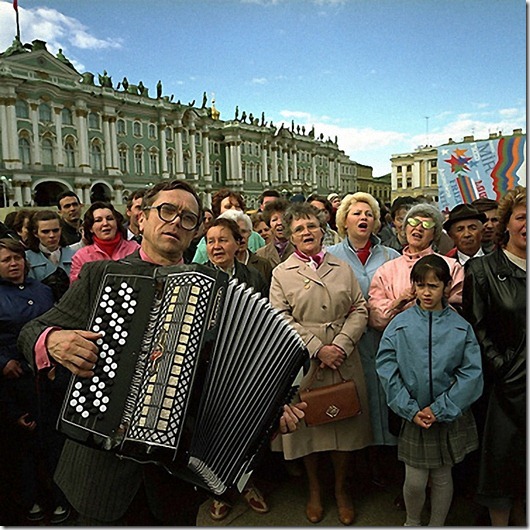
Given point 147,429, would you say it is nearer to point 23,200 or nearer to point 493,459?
point 493,459

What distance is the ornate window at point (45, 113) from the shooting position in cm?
3641

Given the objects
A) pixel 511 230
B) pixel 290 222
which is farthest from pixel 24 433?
pixel 511 230

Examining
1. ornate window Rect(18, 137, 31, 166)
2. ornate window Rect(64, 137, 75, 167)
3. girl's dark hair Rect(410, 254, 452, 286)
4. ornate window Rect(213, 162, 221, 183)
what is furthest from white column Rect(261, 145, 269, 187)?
girl's dark hair Rect(410, 254, 452, 286)

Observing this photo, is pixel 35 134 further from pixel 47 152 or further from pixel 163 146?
pixel 163 146

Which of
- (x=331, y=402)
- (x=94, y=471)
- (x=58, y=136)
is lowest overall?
(x=331, y=402)

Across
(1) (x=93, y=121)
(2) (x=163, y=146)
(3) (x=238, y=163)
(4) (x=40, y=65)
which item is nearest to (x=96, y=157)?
(1) (x=93, y=121)

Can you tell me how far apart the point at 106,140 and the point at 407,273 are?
141 ft

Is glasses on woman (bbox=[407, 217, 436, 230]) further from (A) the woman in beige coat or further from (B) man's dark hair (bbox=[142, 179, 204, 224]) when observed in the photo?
(B) man's dark hair (bbox=[142, 179, 204, 224])

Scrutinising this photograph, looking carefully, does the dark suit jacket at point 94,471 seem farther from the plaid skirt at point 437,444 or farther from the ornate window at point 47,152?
the ornate window at point 47,152

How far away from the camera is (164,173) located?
46781 millimetres

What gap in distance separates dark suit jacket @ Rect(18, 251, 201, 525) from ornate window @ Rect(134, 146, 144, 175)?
1781 inches

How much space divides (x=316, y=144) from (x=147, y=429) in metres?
70.5

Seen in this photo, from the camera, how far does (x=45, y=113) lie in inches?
1449

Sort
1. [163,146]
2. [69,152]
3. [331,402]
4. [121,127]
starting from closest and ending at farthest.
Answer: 1. [331,402]
2. [69,152]
3. [121,127]
4. [163,146]
